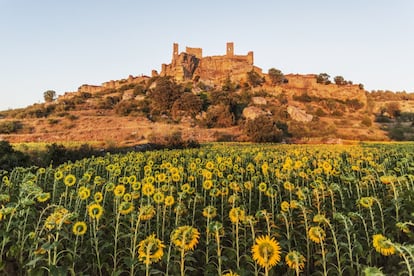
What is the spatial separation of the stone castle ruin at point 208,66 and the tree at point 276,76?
19.5 ft

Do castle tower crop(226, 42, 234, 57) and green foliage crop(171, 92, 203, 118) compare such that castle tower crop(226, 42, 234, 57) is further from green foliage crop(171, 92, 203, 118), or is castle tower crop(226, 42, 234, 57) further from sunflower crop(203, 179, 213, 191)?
sunflower crop(203, 179, 213, 191)

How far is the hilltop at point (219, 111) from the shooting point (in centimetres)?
3259

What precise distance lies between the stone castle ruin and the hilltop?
0.94 feet

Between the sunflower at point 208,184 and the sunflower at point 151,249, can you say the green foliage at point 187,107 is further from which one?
the sunflower at point 151,249

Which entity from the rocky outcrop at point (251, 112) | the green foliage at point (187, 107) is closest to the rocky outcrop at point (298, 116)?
the rocky outcrop at point (251, 112)

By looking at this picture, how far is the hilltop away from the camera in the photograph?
3259cm

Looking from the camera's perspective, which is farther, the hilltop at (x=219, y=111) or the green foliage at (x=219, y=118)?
the green foliage at (x=219, y=118)

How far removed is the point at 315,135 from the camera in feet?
123

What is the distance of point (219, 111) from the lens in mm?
44375

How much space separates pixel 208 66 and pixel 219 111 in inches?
2114

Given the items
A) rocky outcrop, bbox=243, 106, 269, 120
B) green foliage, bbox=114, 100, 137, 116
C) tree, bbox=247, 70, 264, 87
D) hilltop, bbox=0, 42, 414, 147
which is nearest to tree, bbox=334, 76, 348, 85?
→ hilltop, bbox=0, 42, 414, 147

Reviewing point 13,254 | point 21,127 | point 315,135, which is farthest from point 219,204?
point 21,127

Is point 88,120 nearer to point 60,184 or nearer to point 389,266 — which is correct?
point 60,184

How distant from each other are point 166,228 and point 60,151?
10.2m
